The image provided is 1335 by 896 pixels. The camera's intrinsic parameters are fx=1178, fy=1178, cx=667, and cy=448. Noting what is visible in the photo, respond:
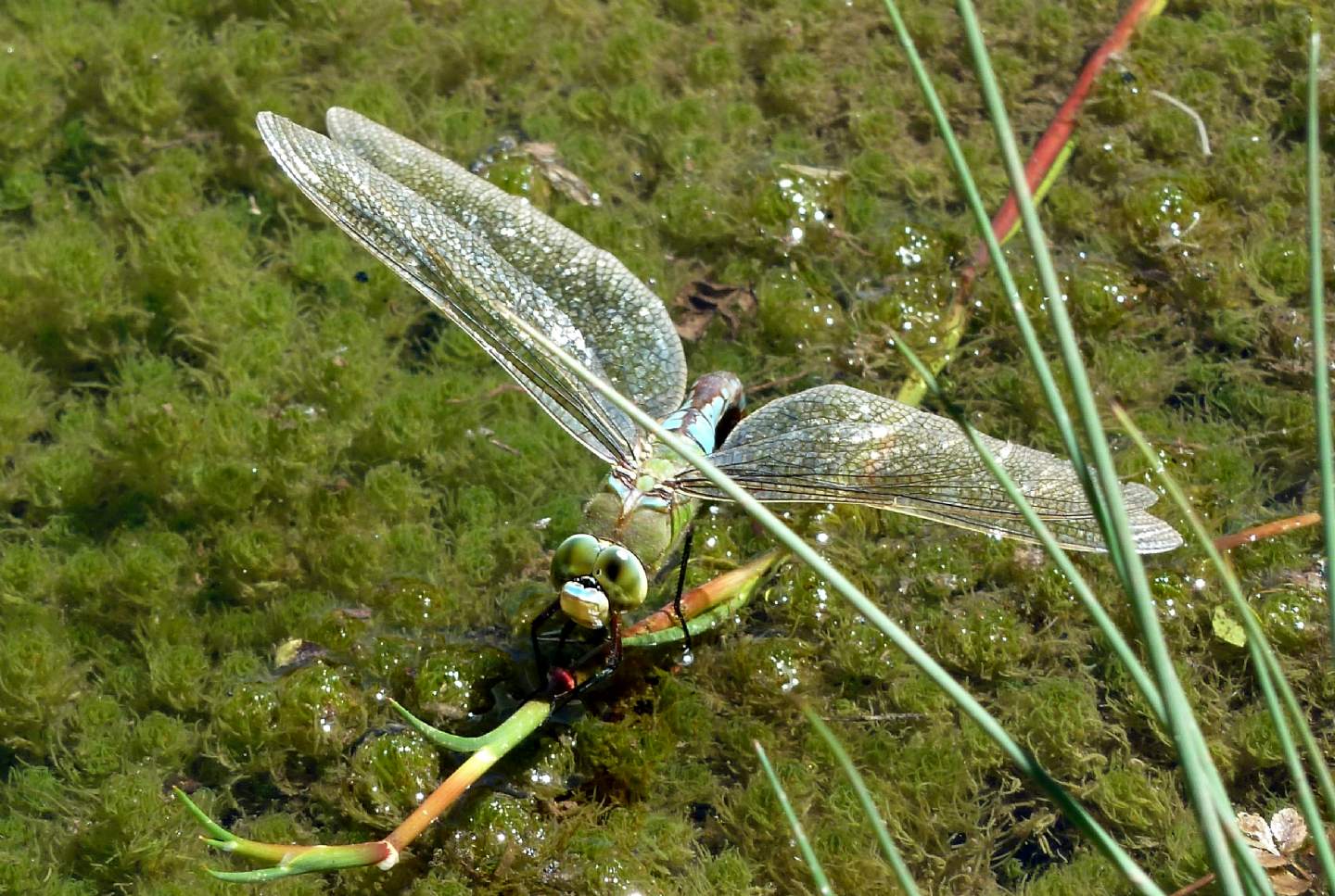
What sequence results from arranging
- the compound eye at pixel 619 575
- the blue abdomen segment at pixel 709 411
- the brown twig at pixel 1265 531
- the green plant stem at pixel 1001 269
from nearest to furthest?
the green plant stem at pixel 1001 269 < the compound eye at pixel 619 575 < the brown twig at pixel 1265 531 < the blue abdomen segment at pixel 709 411

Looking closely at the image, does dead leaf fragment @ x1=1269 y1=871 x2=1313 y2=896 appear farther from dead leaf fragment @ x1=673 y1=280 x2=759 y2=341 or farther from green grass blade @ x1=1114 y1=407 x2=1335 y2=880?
dead leaf fragment @ x1=673 y1=280 x2=759 y2=341

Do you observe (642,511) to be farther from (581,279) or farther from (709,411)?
(581,279)

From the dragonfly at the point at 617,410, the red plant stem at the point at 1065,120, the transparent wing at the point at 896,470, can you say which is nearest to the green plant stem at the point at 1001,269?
the dragonfly at the point at 617,410

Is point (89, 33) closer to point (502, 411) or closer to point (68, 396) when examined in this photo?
point (68, 396)

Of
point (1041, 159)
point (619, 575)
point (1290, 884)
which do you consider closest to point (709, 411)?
point (619, 575)

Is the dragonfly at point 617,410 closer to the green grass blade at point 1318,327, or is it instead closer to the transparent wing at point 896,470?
the transparent wing at point 896,470

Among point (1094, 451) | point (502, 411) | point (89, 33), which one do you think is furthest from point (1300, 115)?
point (89, 33)

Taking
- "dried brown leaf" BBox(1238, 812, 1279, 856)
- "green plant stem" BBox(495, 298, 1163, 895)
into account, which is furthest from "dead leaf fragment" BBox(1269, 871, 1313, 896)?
"green plant stem" BBox(495, 298, 1163, 895)
